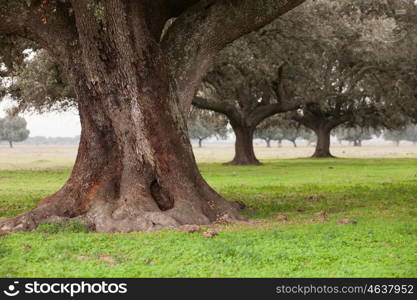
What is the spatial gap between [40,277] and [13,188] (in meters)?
16.4

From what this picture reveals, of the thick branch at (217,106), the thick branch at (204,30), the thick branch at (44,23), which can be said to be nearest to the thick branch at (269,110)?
the thick branch at (217,106)

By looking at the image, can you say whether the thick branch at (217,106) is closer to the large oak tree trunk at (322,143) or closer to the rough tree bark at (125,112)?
the large oak tree trunk at (322,143)

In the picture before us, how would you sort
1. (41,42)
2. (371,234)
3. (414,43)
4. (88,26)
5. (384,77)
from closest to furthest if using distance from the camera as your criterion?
1. (371,234)
2. (88,26)
3. (41,42)
4. (414,43)
5. (384,77)

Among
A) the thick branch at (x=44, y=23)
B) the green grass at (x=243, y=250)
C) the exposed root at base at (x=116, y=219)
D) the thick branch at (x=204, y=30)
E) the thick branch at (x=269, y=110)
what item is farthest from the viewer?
the thick branch at (x=269, y=110)

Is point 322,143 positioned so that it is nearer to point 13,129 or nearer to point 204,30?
point 204,30

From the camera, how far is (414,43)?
33875 mm

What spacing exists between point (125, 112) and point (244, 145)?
30054 mm

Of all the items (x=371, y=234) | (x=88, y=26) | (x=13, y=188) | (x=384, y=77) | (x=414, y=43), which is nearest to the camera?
(x=371, y=234)

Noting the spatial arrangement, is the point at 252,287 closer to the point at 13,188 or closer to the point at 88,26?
the point at 88,26

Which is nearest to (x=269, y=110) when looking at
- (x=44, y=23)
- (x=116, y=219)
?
(x=44, y=23)

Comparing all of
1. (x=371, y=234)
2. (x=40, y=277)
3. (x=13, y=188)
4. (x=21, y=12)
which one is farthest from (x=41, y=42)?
(x=13, y=188)

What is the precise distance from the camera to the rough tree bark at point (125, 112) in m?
12.0

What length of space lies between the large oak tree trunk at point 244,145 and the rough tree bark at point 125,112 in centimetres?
2833

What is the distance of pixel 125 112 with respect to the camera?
12375 mm
